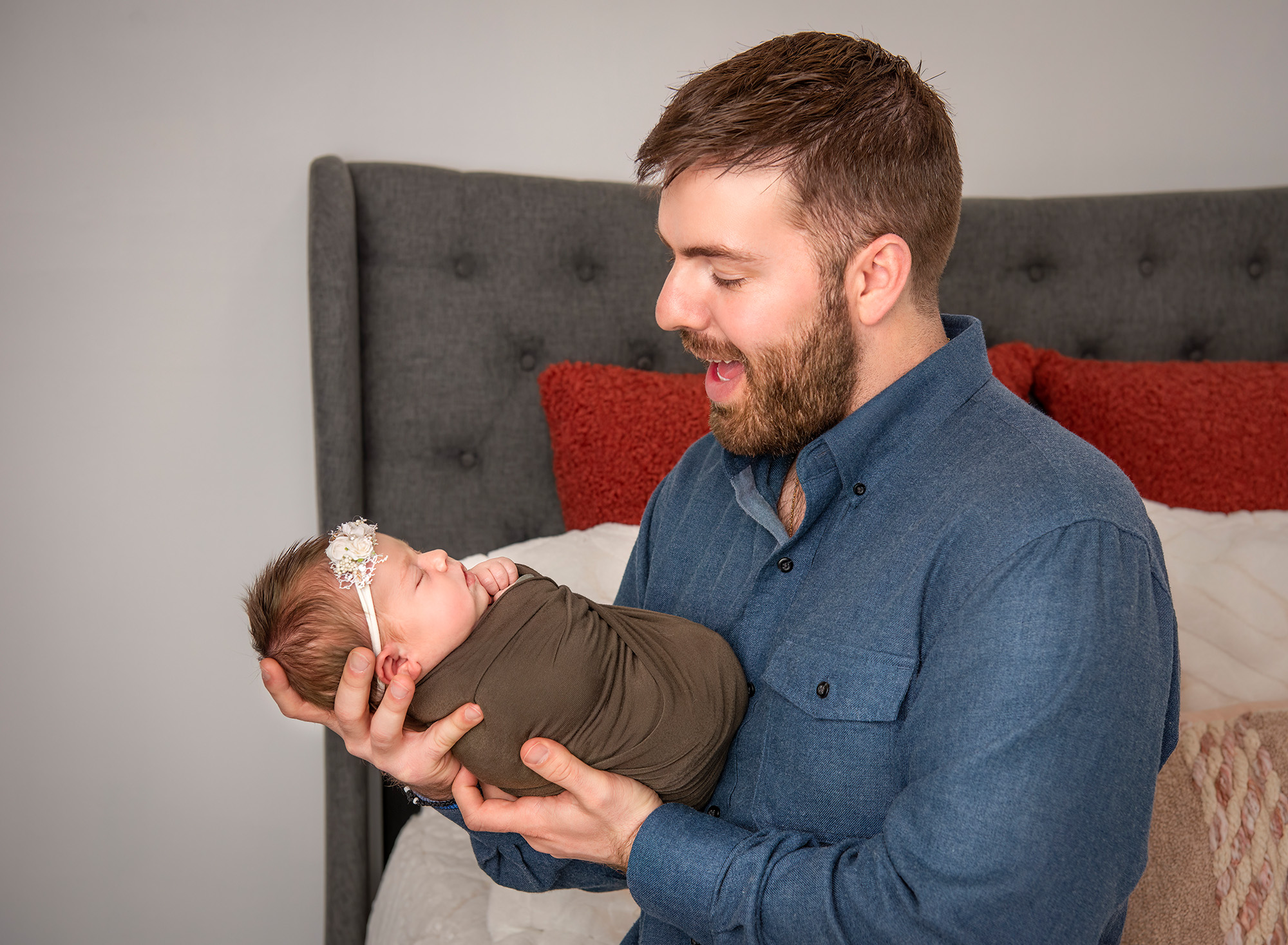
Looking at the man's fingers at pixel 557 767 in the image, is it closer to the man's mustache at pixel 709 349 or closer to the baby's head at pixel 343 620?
the baby's head at pixel 343 620

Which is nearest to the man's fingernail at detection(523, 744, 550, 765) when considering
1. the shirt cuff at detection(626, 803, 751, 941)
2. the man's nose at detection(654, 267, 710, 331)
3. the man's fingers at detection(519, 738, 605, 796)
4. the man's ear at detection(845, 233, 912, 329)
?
the man's fingers at detection(519, 738, 605, 796)

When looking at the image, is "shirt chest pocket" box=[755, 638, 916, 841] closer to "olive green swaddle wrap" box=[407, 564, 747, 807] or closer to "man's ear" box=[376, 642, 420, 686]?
"olive green swaddle wrap" box=[407, 564, 747, 807]

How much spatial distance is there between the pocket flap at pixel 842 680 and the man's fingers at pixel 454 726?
352 mm

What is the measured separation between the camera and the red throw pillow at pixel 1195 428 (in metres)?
1.85

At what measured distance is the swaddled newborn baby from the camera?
108cm

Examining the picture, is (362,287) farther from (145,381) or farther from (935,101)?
(935,101)

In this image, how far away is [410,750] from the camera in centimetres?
109

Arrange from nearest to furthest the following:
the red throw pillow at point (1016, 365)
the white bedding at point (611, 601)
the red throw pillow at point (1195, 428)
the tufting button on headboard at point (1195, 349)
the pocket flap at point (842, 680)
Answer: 1. the pocket flap at point (842, 680)
2. the white bedding at point (611, 601)
3. the red throw pillow at point (1195, 428)
4. the red throw pillow at point (1016, 365)
5. the tufting button on headboard at point (1195, 349)

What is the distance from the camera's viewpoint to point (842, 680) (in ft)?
3.22

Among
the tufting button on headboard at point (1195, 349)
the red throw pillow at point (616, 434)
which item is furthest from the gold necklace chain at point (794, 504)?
the tufting button on headboard at point (1195, 349)

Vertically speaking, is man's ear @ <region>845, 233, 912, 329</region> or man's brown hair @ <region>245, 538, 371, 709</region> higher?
man's ear @ <region>845, 233, 912, 329</region>

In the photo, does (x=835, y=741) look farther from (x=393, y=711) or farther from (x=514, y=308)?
(x=514, y=308)

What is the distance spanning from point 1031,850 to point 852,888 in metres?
0.17

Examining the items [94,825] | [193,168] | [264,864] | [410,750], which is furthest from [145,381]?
[410,750]
